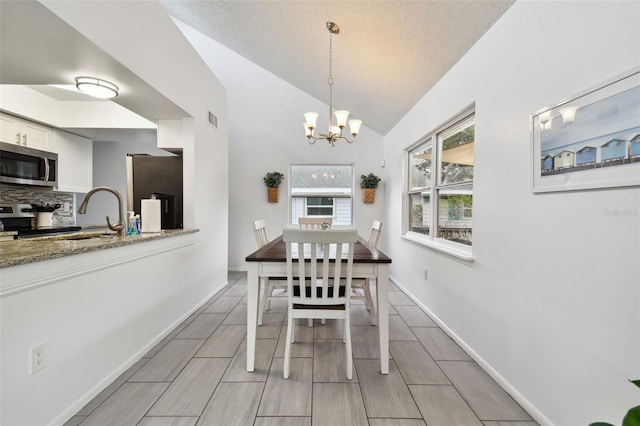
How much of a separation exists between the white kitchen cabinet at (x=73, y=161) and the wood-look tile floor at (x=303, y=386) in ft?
8.91

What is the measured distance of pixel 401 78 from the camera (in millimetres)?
3070

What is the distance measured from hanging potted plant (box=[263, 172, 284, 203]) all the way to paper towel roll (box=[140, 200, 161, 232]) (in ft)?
7.80

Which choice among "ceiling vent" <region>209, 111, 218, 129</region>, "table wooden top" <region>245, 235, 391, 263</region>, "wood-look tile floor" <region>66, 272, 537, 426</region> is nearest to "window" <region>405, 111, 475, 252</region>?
"table wooden top" <region>245, 235, 391, 263</region>

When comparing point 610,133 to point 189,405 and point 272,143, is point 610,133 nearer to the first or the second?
point 189,405

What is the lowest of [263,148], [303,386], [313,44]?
[303,386]

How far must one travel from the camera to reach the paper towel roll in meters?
2.58

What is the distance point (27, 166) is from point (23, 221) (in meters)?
0.64

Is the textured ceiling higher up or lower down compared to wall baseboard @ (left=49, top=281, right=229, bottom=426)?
higher up

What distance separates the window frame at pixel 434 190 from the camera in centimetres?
245

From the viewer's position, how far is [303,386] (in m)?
1.80

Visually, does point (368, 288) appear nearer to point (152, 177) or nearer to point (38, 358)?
point (38, 358)

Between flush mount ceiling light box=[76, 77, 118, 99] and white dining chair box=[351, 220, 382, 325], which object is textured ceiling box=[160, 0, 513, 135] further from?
white dining chair box=[351, 220, 382, 325]

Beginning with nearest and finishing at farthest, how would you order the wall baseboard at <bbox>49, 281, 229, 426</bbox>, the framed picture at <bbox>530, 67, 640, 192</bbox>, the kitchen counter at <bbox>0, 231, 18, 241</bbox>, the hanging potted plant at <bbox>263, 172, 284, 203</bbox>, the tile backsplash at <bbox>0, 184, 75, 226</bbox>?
the framed picture at <bbox>530, 67, 640, 192</bbox> < the wall baseboard at <bbox>49, 281, 229, 426</bbox> < the kitchen counter at <bbox>0, 231, 18, 241</bbox> < the tile backsplash at <bbox>0, 184, 75, 226</bbox> < the hanging potted plant at <bbox>263, 172, 284, 203</bbox>

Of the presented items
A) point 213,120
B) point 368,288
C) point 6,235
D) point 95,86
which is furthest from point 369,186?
point 6,235
